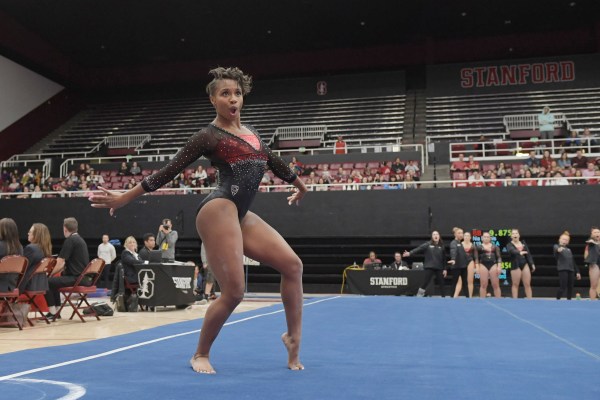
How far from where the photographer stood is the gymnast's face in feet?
10.3

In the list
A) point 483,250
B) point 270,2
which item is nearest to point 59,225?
point 270,2

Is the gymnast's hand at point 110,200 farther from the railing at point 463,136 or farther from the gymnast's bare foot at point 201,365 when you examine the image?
the railing at point 463,136

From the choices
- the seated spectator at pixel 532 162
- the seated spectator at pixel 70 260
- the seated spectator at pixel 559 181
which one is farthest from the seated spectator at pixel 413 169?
the seated spectator at pixel 70 260

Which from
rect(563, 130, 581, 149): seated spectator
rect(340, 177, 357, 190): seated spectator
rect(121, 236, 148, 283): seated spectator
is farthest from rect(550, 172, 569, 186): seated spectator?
rect(121, 236, 148, 283): seated spectator

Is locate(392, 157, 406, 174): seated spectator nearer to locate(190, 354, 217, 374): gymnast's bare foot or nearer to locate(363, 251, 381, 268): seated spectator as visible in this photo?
locate(363, 251, 381, 268): seated spectator

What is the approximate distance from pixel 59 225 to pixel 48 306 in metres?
9.93

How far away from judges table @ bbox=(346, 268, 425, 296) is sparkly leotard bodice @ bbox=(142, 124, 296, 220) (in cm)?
1034

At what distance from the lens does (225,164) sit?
309 cm

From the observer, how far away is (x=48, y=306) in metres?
7.84

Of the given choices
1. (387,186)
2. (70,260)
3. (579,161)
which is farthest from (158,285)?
(579,161)

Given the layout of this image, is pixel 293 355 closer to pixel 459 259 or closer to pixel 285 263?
pixel 285 263

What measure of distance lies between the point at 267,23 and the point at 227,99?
1863 cm

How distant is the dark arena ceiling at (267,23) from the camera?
63.1 feet

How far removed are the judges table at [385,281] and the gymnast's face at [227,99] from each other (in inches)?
409
